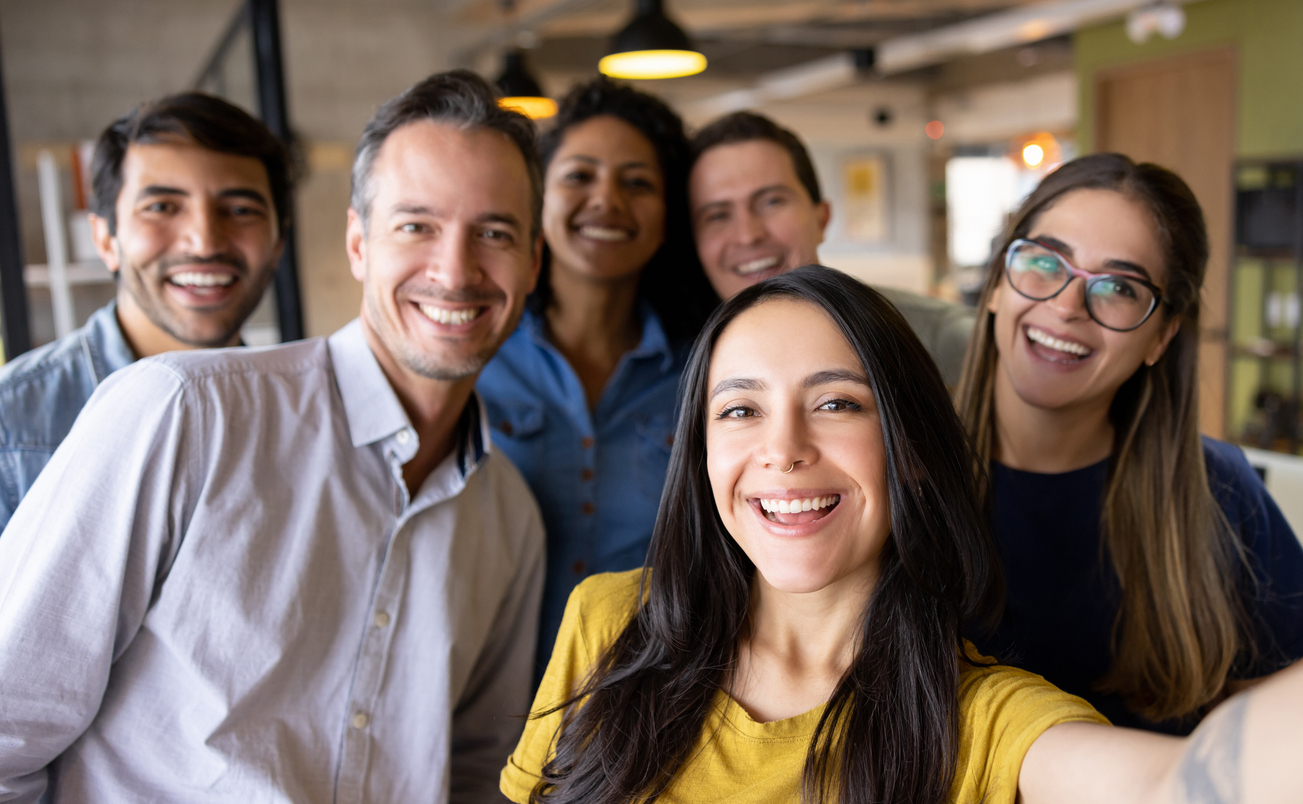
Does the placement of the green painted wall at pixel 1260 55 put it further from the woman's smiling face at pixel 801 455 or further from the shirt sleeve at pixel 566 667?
the shirt sleeve at pixel 566 667

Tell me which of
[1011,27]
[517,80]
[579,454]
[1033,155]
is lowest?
[579,454]

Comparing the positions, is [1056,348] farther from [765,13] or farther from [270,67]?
[765,13]

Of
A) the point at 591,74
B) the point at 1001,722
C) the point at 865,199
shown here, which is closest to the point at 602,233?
the point at 1001,722

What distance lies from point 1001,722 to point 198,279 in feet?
5.72

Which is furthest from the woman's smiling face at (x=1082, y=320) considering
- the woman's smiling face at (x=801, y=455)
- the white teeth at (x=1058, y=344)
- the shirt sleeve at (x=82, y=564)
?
the shirt sleeve at (x=82, y=564)

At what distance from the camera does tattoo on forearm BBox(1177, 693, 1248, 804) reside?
33.5 inches

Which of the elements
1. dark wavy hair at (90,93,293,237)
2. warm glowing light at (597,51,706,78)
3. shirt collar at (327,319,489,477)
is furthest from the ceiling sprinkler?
shirt collar at (327,319,489,477)

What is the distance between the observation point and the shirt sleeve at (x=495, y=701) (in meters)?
1.87

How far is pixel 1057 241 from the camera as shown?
5.60 feet

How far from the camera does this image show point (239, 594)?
4.97 ft

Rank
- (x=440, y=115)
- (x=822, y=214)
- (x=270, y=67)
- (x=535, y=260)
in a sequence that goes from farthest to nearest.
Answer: (x=270, y=67)
(x=822, y=214)
(x=535, y=260)
(x=440, y=115)

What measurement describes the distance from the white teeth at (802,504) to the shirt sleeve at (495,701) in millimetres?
784

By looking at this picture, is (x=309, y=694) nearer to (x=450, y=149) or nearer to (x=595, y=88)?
(x=450, y=149)

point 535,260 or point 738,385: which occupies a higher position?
point 535,260
